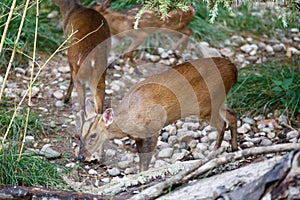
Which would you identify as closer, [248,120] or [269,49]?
[248,120]

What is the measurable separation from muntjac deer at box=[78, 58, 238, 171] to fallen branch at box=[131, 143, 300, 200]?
1728mm

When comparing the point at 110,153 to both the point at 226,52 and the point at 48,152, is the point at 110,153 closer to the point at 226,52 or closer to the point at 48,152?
the point at 48,152

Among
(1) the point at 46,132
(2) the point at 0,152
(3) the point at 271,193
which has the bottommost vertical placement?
(1) the point at 46,132

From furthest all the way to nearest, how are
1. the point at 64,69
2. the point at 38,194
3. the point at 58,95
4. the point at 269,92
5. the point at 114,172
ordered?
the point at 64,69, the point at 58,95, the point at 269,92, the point at 114,172, the point at 38,194

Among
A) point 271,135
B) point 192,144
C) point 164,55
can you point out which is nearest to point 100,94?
point 192,144

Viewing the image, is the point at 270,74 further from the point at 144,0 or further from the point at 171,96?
the point at 144,0

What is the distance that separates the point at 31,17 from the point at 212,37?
2.13 meters

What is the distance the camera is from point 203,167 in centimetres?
356

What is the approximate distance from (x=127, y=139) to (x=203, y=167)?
252 centimetres

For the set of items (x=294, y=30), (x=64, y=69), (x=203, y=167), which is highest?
(x=203, y=167)

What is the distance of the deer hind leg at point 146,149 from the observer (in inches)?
209

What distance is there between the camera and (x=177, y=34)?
7.77 metres

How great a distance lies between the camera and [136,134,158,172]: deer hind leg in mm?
5301

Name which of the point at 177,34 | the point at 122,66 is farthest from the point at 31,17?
the point at 177,34
